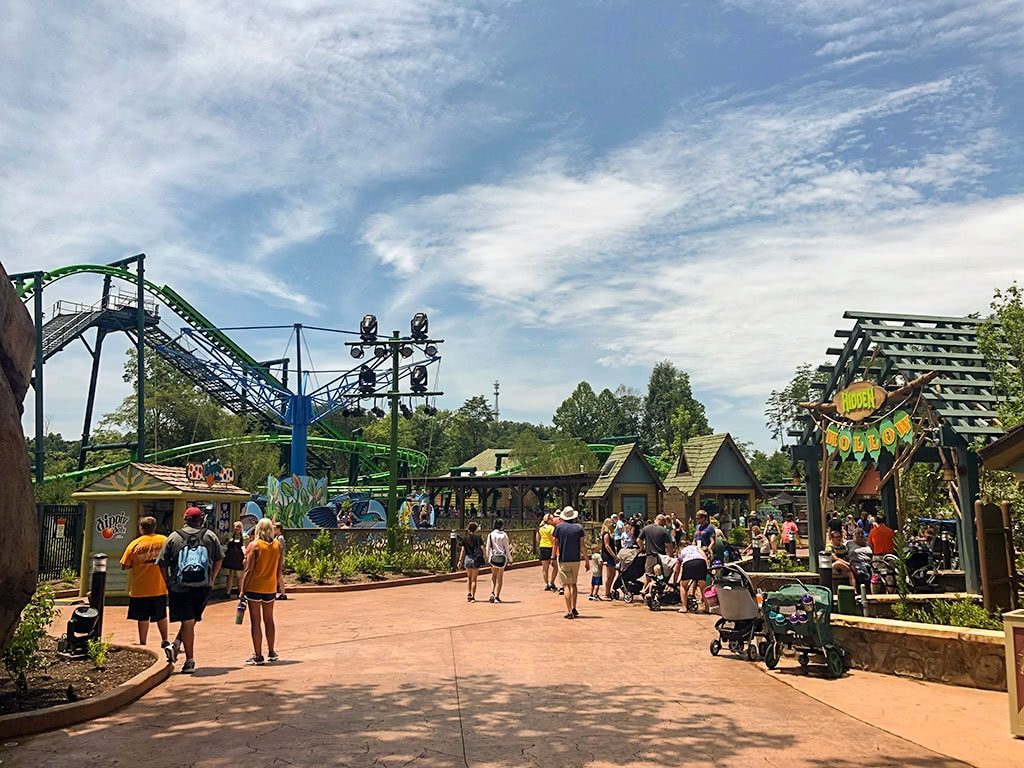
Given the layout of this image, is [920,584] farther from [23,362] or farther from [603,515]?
[603,515]

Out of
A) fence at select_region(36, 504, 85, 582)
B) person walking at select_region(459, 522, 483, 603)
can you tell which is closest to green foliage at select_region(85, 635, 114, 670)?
person walking at select_region(459, 522, 483, 603)

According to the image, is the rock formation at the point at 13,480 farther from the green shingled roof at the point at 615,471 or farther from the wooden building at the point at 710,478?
the wooden building at the point at 710,478

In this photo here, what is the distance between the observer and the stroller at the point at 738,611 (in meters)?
9.51

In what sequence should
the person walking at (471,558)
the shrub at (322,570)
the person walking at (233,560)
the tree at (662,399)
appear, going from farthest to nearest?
the tree at (662,399), the shrub at (322,570), the person walking at (471,558), the person walking at (233,560)

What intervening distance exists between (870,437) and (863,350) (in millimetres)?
1973

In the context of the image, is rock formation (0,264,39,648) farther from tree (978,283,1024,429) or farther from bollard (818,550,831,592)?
tree (978,283,1024,429)

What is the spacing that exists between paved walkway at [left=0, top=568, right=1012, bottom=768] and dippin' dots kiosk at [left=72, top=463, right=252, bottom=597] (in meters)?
3.80

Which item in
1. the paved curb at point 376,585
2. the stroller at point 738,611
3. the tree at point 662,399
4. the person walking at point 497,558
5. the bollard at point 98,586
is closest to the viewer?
the bollard at point 98,586

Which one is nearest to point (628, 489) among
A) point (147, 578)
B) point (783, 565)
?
point (783, 565)

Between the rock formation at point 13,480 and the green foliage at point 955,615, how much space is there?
28.7 ft

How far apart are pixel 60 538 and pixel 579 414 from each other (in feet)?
268

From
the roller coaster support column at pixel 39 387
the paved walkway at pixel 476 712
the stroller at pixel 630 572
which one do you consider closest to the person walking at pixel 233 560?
the paved walkway at pixel 476 712

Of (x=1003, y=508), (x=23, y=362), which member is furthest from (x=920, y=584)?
(x=23, y=362)

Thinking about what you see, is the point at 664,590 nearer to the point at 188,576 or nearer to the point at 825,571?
the point at 825,571
